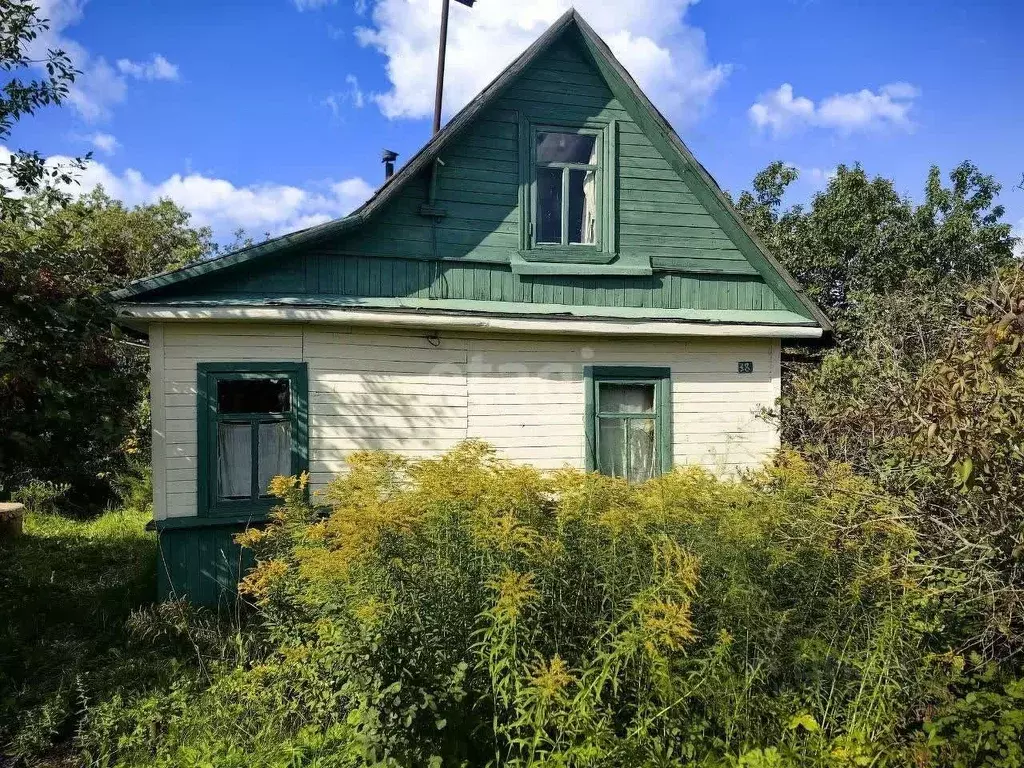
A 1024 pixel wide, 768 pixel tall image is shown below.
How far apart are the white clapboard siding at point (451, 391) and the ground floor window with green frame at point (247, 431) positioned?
110 mm

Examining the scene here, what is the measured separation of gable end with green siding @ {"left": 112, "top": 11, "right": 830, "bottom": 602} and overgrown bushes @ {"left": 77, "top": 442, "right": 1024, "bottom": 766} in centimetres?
284

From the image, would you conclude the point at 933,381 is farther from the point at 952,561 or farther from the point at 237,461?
the point at 237,461

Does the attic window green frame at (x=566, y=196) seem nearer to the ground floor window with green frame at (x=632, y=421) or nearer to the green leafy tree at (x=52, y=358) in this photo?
the ground floor window with green frame at (x=632, y=421)

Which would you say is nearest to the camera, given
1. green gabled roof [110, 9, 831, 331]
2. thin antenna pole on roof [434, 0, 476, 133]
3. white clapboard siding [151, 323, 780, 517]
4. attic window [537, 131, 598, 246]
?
white clapboard siding [151, 323, 780, 517]

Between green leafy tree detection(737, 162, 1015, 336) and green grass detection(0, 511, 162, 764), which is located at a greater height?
green leafy tree detection(737, 162, 1015, 336)

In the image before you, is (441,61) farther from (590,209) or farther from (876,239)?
(876,239)

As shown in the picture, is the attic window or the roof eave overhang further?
the attic window

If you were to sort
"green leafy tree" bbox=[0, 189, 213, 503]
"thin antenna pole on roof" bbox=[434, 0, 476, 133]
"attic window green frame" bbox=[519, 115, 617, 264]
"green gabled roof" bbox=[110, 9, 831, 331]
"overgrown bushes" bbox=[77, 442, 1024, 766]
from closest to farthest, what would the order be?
"overgrown bushes" bbox=[77, 442, 1024, 766]
"green leafy tree" bbox=[0, 189, 213, 503]
"green gabled roof" bbox=[110, 9, 831, 331]
"attic window green frame" bbox=[519, 115, 617, 264]
"thin antenna pole on roof" bbox=[434, 0, 476, 133]

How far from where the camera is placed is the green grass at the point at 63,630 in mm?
5008

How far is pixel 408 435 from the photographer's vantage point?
25.9 feet

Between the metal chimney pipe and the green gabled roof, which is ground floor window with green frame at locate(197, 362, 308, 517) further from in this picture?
the metal chimney pipe

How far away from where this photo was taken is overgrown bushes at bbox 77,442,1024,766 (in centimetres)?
332

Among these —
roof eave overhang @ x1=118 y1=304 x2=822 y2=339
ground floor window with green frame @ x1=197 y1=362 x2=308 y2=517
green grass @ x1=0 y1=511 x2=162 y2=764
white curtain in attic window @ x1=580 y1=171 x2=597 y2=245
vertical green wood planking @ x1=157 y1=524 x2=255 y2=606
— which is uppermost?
white curtain in attic window @ x1=580 y1=171 x2=597 y2=245

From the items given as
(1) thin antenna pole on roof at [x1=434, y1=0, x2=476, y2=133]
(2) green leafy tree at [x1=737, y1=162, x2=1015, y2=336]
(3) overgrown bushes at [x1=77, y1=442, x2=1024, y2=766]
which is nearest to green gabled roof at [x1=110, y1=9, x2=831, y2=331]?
(3) overgrown bushes at [x1=77, y1=442, x2=1024, y2=766]
